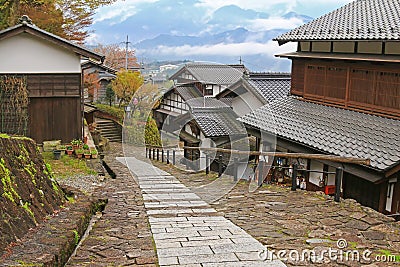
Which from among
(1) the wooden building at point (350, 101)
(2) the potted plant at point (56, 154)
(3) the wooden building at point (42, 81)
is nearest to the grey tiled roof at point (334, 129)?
(1) the wooden building at point (350, 101)

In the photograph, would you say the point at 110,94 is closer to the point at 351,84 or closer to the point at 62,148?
the point at 62,148

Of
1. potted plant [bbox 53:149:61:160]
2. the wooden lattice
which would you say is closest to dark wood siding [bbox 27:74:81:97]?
the wooden lattice

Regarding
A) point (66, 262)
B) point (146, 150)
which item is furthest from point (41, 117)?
point (66, 262)

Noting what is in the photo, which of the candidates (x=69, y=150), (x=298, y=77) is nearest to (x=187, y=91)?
(x=298, y=77)

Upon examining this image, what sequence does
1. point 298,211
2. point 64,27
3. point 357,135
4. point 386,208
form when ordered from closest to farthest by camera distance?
point 298,211 → point 386,208 → point 357,135 → point 64,27

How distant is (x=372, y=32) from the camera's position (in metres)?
12.9

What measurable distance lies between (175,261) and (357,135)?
8.97m

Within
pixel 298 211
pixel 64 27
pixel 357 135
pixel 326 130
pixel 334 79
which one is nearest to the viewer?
pixel 298 211

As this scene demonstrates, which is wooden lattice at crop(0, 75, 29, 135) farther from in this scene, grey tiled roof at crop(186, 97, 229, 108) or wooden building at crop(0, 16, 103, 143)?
grey tiled roof at crop(186, 97, 229, 108)

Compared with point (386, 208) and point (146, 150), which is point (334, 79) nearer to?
point (386, 208)

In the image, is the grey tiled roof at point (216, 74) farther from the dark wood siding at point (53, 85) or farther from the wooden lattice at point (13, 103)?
the wooden lattice at point (13, 103)

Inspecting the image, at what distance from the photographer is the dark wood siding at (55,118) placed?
1662cm

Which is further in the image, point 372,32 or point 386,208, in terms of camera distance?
point 372,32

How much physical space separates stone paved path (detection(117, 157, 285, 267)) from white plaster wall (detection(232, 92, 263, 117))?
12573 millimetres
